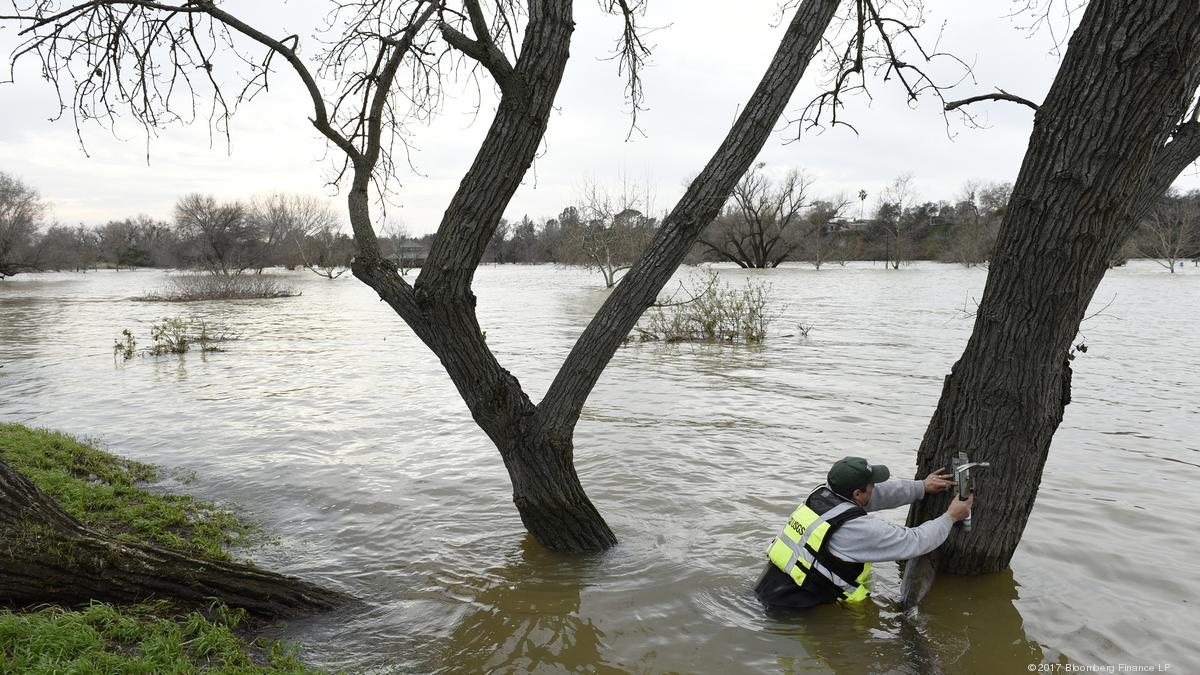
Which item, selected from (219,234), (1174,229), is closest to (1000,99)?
(219,234)

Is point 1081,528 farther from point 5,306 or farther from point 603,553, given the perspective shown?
point 5,306

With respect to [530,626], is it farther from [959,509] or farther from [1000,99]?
[1000,99]

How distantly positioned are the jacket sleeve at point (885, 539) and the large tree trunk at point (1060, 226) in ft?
0.92

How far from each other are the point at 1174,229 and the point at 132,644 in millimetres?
75122

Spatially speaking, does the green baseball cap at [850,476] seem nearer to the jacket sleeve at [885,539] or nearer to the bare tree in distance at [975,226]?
the jacket sleeve at [885,539]

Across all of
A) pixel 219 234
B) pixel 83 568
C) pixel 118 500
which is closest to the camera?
pixel 83 568

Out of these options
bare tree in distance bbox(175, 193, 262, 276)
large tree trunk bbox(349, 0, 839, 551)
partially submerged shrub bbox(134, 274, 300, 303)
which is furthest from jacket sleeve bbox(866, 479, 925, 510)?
bare tree in distance bbox(175, 193, 262, 276)

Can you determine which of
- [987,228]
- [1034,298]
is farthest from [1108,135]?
[987,228]

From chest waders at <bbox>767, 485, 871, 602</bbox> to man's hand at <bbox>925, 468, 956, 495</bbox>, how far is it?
0.48 m

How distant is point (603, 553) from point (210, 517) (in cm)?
354

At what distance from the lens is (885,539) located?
4.24 metres

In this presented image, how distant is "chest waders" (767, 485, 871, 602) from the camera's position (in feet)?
14.4

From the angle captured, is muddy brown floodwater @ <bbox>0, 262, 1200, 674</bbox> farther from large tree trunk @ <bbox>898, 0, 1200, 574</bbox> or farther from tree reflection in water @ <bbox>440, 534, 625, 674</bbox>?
large tree trunk @ <bbox>898, 0, 1200, 574</bbox>

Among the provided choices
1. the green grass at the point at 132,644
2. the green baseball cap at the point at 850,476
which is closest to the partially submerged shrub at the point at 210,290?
the green grass at the point at 132,644
